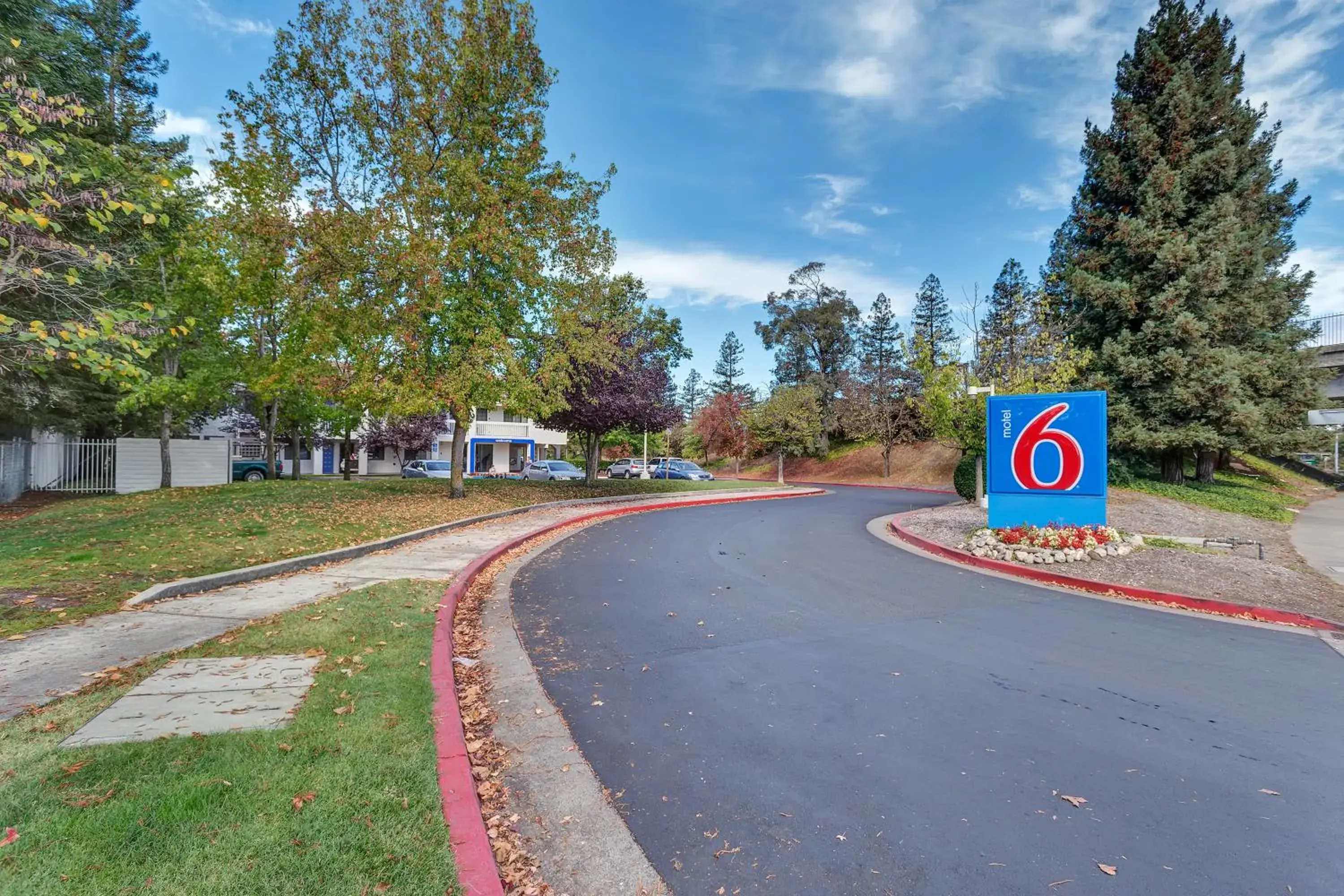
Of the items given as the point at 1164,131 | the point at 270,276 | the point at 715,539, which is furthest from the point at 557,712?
the point at 1164,131

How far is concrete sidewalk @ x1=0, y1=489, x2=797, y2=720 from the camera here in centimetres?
445

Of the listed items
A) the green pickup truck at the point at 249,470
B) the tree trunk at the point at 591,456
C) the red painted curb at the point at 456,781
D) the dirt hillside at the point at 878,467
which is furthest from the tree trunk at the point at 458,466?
the dirt hillside at the point at 878,467

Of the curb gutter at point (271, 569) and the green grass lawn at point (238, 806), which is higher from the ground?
the curb gutter at point (271, 569)

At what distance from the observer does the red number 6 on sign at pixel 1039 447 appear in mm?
10539

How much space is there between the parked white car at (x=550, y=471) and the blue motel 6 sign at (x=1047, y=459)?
21.9m

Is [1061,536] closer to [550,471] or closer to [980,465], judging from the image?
[980,465]

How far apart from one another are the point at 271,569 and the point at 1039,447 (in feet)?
40.0

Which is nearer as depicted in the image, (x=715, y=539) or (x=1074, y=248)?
(x=715, y=539)

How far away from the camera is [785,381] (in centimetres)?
5688

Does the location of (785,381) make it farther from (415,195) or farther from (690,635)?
(690,635)

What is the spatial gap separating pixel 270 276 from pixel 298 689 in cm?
1509

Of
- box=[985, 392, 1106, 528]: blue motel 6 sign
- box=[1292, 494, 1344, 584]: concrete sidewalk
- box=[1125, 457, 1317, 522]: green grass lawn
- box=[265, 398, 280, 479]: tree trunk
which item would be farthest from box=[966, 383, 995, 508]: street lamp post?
box=[265, 398, 280, 479]: tree trunk

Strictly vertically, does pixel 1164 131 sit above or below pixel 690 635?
above

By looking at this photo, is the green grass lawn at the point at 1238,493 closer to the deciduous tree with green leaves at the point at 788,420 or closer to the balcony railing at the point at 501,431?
the deciduous tree with green leaves at the point at 788,420
